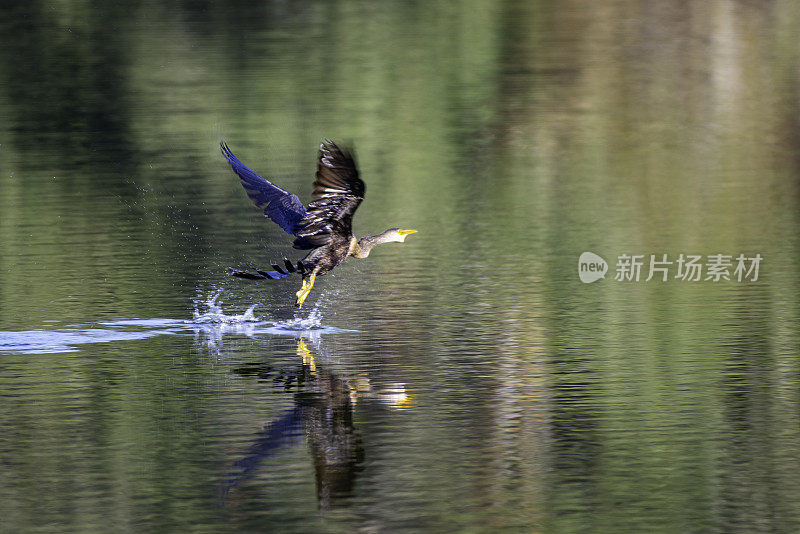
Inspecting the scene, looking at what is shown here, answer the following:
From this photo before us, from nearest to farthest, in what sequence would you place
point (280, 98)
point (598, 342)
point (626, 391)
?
point (626, 391) → point (598, 342) → point (280, 98)

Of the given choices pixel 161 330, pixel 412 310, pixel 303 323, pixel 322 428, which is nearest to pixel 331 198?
pixel 303 323

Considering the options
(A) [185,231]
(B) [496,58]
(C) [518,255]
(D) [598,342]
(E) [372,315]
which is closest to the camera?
(D) [598,342]

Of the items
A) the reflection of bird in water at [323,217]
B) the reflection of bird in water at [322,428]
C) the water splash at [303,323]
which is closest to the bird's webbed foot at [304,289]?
the reflection of bird in water at [323,217]

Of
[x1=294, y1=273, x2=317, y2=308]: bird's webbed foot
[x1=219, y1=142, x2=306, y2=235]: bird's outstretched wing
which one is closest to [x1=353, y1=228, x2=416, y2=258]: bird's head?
[x1=294, y1=273, x2=317, y2=308]: bird's webbed foot

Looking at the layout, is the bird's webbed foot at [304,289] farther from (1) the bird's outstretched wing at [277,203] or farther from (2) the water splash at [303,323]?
(1) the bird's outstretched wing at [277,203]

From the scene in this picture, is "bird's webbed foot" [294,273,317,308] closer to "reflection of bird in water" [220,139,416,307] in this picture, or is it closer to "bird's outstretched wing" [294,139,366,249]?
"reflection of bird in water" [220,139,416,307]

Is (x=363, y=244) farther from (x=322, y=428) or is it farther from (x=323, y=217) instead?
(x=322, y=428)

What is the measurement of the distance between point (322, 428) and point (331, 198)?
Result: 10.5ft

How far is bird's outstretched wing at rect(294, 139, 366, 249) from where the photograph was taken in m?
13.4

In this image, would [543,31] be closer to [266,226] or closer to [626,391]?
[266,226]

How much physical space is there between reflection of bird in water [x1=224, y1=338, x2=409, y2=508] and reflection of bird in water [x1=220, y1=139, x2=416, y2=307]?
1.39 metres

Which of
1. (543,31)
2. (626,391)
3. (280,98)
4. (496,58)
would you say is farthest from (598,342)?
(543,31)

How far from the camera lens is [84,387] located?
41.9ft

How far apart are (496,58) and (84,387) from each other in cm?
2852
